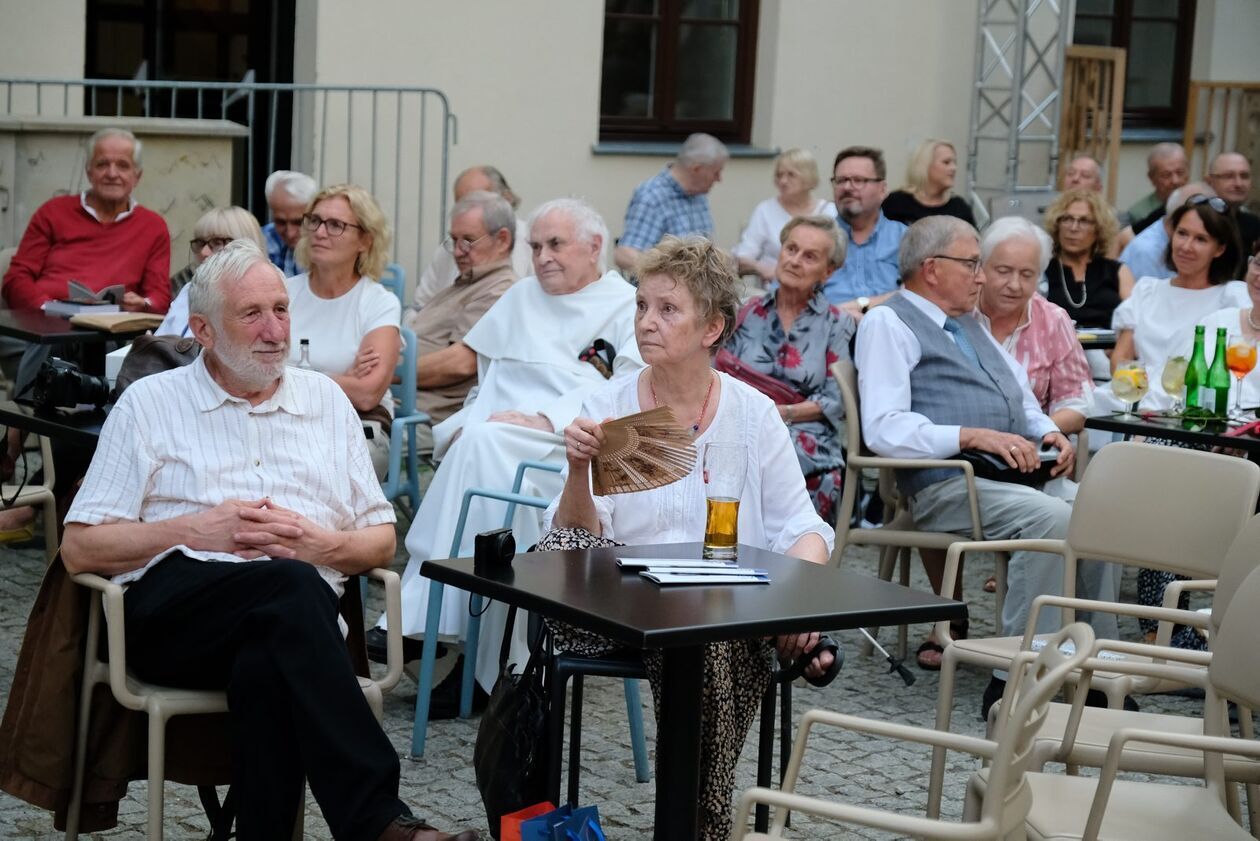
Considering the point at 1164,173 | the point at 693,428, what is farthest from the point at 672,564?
the point at 1164,173

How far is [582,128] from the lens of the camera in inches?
428

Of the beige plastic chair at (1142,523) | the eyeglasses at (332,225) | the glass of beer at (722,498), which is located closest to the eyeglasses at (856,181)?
the eyeglasses at (332,225)

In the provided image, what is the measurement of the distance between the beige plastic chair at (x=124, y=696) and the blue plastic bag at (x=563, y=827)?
1.67 ft

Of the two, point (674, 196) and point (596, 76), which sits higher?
point (596, 76)

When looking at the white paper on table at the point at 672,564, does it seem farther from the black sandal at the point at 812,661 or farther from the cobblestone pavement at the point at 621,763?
the cobblestone pavement at the point at 621,763

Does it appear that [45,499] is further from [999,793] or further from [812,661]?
[999,793]

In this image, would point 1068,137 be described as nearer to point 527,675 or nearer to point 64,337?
point 64,337

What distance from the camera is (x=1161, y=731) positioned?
333 centimetres

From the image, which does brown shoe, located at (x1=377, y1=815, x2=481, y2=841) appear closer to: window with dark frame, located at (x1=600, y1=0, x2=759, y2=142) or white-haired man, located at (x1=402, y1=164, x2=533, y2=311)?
white-haired man, located at (x1=402, y1=164, x2=533, y2=311)

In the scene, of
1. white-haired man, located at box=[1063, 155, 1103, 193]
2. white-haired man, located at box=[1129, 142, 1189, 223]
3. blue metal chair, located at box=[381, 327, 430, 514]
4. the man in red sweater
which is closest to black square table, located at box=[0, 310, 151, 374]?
the man in red sweater

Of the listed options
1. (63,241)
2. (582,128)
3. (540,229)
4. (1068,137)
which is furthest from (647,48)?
(540,229)

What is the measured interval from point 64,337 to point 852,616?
3896 millimetres

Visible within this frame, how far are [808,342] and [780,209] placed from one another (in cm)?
353

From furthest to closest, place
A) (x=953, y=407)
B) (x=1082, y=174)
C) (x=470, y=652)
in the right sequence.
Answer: (x=1082, y=174)
(x=953, y=407)
(x=470, y=652)
